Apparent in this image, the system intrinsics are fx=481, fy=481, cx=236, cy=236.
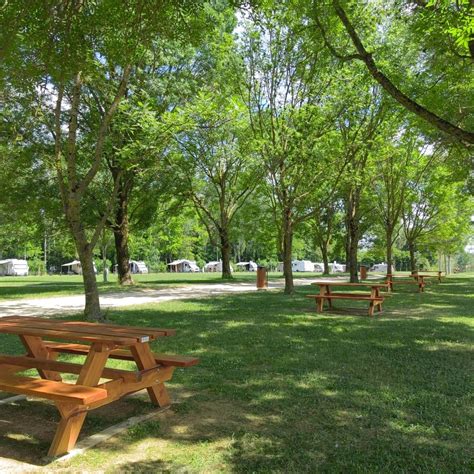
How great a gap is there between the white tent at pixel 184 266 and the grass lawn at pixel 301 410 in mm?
76793

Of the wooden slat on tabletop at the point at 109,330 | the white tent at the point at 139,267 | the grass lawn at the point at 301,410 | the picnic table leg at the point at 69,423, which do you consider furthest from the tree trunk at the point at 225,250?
the white tent at the point at 139,267

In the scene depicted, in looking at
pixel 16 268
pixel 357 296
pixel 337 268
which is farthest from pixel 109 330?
pixel 337 268

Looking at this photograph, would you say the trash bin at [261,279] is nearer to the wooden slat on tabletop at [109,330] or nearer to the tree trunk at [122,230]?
the tree trunk at [122,230]

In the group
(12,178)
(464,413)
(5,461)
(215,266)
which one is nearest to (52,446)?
(5,461)

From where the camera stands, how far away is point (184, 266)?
3492 inches

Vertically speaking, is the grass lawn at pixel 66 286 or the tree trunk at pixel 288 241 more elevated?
the tree trunk at pixel 288 241

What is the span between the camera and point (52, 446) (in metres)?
3.52

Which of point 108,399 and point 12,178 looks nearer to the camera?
point 108,399

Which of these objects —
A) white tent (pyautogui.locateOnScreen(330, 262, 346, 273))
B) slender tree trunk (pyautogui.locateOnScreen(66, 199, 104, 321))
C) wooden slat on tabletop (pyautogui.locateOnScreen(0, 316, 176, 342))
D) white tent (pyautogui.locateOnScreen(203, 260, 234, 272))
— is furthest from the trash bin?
white tent (pyautogui.locateOnScreen(203, 260, 234, 272))

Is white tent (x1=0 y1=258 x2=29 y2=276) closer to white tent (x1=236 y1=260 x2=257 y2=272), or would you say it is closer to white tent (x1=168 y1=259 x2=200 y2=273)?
white tent (x1=168 y1=259 x2=200 y2=273)

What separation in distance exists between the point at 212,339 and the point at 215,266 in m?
79.3

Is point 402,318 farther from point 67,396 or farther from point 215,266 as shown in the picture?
point 215,266

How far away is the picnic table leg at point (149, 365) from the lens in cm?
445

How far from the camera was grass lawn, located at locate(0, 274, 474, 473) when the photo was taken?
3.44m
